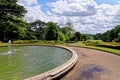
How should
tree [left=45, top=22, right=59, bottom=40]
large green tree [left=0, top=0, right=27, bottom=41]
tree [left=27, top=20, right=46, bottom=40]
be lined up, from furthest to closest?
tree [left=27, top=20, right=46, bottom=40] → tree [left=45, top=22, right=59, bottom=40] → large green tree [left=0, top=0, right=27, bottom=41]

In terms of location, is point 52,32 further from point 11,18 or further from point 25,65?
point 25,65

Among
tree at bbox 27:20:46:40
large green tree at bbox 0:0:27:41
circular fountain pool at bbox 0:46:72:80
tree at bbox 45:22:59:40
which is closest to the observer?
circular fountain pool at bbox 0:46:72:80

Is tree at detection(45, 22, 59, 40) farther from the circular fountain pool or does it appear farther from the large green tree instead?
the circular fountain pool

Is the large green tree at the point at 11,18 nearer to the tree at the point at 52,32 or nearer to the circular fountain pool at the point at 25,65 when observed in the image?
the tree at the point at 52,32

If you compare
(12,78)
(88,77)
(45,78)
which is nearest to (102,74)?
(88,77)

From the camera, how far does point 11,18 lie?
125ft

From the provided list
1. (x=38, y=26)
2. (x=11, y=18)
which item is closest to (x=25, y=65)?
(x=11, y=18)

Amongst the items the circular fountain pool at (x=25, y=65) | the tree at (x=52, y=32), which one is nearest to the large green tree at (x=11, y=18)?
the tree at (x=52, y=32)

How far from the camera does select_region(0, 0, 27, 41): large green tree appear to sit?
124ft

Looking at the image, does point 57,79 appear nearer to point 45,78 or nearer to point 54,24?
point 45,78

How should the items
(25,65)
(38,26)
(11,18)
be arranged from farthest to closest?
1. (38,26)
2. (11,18)
3. (25,65)

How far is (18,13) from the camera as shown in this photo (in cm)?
3931

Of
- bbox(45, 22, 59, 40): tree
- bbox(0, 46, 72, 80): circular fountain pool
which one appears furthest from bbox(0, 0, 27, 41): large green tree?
bbox(0, 46, 72, 80): circular fountain pool

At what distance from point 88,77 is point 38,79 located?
248 centimetres
